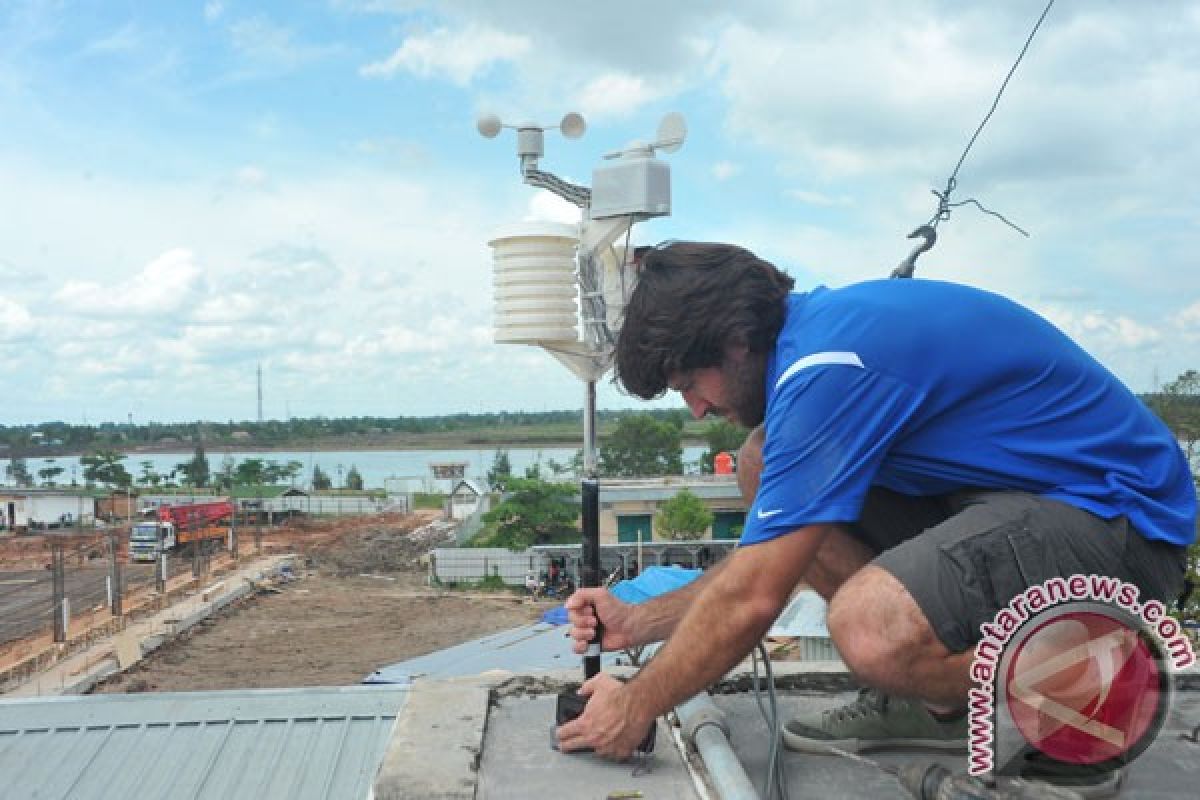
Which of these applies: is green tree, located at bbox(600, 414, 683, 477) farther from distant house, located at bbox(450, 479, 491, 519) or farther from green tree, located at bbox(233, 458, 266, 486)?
green tree, located at bbox(233, 458, 266, 486)

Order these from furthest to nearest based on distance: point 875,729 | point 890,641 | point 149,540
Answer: point 149,540, point 875,729, point 890,641

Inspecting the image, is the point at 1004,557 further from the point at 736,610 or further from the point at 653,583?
the point at 653,583

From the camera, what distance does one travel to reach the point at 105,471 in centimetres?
6725

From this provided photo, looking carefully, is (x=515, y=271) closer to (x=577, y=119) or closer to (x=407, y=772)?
(x=577, y=119)

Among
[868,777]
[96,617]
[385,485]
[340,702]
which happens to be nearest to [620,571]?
[96,617]

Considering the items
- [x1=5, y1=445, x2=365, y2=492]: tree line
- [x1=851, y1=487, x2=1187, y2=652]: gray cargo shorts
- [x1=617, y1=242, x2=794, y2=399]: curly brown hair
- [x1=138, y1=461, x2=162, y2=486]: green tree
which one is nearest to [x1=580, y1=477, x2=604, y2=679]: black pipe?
[x1=617, y1=242, x2=794, y2=399]: curly brown hair

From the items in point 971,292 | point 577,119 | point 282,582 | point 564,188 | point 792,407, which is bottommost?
point 282,582

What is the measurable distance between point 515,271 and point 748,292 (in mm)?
2366

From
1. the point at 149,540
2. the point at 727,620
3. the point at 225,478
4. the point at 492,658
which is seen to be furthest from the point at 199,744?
the point at 225,478

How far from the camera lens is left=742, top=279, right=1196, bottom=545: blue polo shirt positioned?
81.9 inches

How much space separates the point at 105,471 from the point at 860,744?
72.3 metres

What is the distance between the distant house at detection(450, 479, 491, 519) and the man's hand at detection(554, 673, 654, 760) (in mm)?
45224

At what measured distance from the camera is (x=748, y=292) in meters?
2.32

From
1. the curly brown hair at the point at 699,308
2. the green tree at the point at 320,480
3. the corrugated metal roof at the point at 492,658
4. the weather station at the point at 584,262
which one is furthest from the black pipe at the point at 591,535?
the green tree at the point at 320,480
